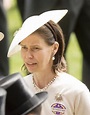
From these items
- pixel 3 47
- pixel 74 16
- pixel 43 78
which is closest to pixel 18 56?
pixel 74 16

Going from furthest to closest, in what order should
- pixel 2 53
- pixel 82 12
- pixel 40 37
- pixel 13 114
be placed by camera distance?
pixel 82 12
pixel 2 53
pixel 40 37
pixel 13 114

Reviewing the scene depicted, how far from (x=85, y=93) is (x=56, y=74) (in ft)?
0.42

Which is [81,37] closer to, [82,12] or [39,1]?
[82,12]

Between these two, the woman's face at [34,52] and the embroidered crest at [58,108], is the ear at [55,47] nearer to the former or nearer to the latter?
the woman's face at [34,52]

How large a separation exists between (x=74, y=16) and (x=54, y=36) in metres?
1.16

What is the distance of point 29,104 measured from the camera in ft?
5.71

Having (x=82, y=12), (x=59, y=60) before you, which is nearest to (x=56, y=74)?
(x=59, y=60)

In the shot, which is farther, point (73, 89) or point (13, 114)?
point (73, 89)

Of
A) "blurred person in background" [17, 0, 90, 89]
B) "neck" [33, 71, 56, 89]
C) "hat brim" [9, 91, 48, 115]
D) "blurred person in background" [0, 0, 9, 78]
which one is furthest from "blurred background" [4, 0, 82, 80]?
"hat brim" [9, 91, 48, 115]

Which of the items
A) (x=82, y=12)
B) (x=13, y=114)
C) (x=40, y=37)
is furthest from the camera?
(x=82, y=12)

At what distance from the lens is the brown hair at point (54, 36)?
2041mm

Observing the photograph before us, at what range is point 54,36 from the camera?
2086 mm

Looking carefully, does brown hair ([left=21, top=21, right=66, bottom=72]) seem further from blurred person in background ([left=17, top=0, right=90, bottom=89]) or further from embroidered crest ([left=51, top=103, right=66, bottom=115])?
blurred person in background ([left=17, top=0, right=90, bottom=89])

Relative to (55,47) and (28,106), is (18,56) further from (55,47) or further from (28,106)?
(28,106)
